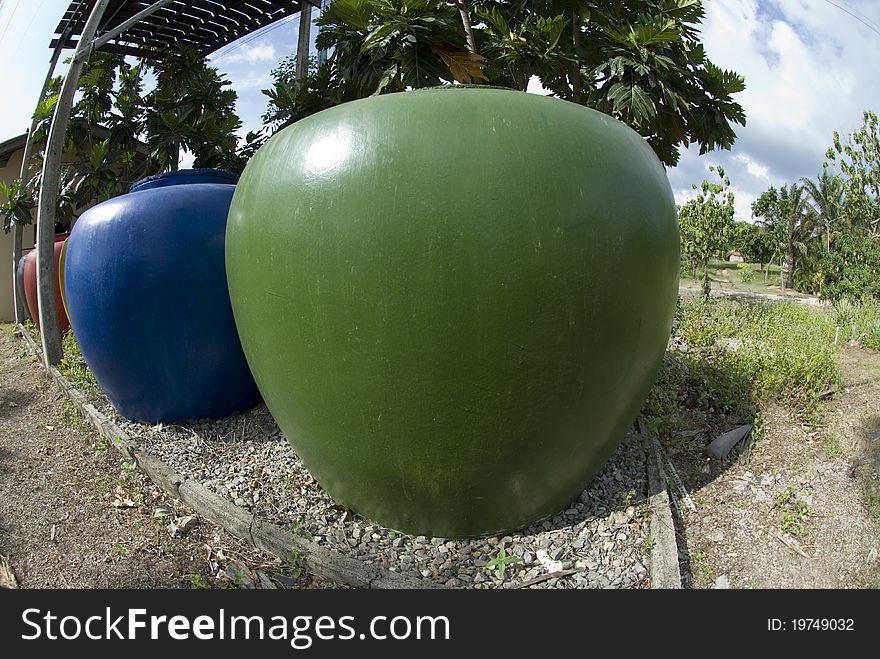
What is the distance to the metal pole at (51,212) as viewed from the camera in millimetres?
6004

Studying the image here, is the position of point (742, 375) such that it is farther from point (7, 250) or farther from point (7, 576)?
point (7, 250)

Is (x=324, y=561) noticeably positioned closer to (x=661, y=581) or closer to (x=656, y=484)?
(x=661, y=581)

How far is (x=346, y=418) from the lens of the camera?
7.87 ft

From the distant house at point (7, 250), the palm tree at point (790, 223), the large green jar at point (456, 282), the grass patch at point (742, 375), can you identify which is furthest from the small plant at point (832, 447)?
the palm tree at point (790, 223)

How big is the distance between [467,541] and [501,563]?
0.20 m

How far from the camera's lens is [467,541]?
8.77ft

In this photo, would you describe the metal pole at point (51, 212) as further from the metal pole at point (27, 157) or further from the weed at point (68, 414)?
the metal pole at point (27, 157)

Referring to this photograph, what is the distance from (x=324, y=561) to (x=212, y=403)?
1.81 metres

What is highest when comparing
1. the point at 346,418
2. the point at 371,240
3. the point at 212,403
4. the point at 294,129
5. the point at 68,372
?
the point at 294,129

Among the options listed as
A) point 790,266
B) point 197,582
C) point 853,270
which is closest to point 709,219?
point 853,270

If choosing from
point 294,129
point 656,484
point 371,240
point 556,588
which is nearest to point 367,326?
point 371,240

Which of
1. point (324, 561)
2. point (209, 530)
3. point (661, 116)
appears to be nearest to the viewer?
point (324, 561)

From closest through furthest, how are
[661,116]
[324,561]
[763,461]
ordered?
[324,561] < [763,461] < [661,116]

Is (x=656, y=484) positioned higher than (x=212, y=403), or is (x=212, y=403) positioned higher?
(x=656, y=484)
